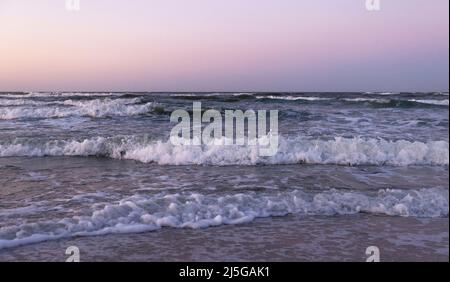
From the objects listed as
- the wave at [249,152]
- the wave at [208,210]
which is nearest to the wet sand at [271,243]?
the wave at [208,210]

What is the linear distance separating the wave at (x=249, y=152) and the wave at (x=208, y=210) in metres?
3.06

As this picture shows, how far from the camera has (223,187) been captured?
7137 mm

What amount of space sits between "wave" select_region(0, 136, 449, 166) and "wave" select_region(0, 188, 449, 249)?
10.1ft

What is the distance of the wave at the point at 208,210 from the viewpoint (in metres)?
4.89

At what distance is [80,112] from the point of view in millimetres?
21469

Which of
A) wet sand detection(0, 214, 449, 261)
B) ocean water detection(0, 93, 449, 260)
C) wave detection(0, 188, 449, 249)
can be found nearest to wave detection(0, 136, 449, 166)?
ocean water detection(0, 93, 449, 260)

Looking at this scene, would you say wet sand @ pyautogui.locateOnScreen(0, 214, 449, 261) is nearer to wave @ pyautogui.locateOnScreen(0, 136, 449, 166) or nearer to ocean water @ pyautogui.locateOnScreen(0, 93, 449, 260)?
ocean water @ pyautogui.locateOnScreen(0, 93, 449, 260)

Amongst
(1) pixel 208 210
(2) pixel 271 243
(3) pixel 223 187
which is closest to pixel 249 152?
(3) pixel 223 187

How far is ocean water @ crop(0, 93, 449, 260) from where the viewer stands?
4.75 metres

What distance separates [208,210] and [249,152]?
177 inches

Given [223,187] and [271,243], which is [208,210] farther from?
[223,187]

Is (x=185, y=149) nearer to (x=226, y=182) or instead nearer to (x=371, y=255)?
(x=226, y=182)

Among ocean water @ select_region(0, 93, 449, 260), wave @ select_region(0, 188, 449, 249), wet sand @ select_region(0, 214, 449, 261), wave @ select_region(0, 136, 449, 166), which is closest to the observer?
wet sand @ select_region(0, 214, 449, 261)

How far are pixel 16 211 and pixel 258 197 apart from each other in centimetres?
333
